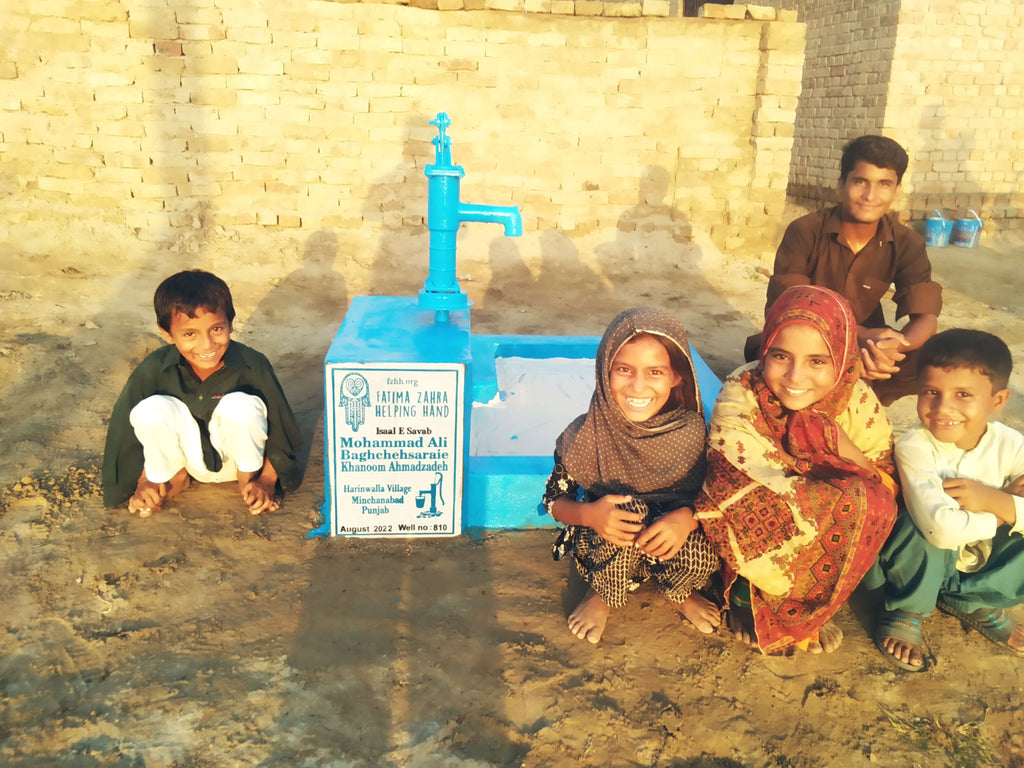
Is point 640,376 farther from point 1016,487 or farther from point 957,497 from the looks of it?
point 1016,487

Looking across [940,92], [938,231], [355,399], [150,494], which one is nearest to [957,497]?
[355,399]

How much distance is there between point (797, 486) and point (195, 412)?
197 cm

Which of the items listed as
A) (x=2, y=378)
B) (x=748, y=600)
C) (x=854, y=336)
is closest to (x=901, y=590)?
(x=748, y=600)

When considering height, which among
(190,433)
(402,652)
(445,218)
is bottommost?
(402,652)

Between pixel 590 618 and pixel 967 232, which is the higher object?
pixel 967 232

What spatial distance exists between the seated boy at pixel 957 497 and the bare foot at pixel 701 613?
46 cm

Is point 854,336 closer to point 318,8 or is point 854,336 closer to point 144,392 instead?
point 144,392

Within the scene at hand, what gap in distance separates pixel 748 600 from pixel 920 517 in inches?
20.5

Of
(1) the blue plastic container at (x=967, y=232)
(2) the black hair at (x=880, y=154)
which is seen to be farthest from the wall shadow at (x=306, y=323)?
(1) the blue plastic container at (x=967, y=232)

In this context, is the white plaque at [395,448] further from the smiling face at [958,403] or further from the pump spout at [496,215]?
the smiling face at [958,403]

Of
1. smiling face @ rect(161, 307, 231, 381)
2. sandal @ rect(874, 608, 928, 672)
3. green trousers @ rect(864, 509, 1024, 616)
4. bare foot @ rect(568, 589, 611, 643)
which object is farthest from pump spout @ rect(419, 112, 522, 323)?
sandal @ rect(874, 608, 928, 672)

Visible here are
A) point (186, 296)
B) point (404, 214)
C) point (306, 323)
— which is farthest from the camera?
point (404, 214)

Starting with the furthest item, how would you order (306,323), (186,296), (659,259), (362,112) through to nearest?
(659,259) < (362,112) < (306,323) < (186,296)

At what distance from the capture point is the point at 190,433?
2537 millimetres
